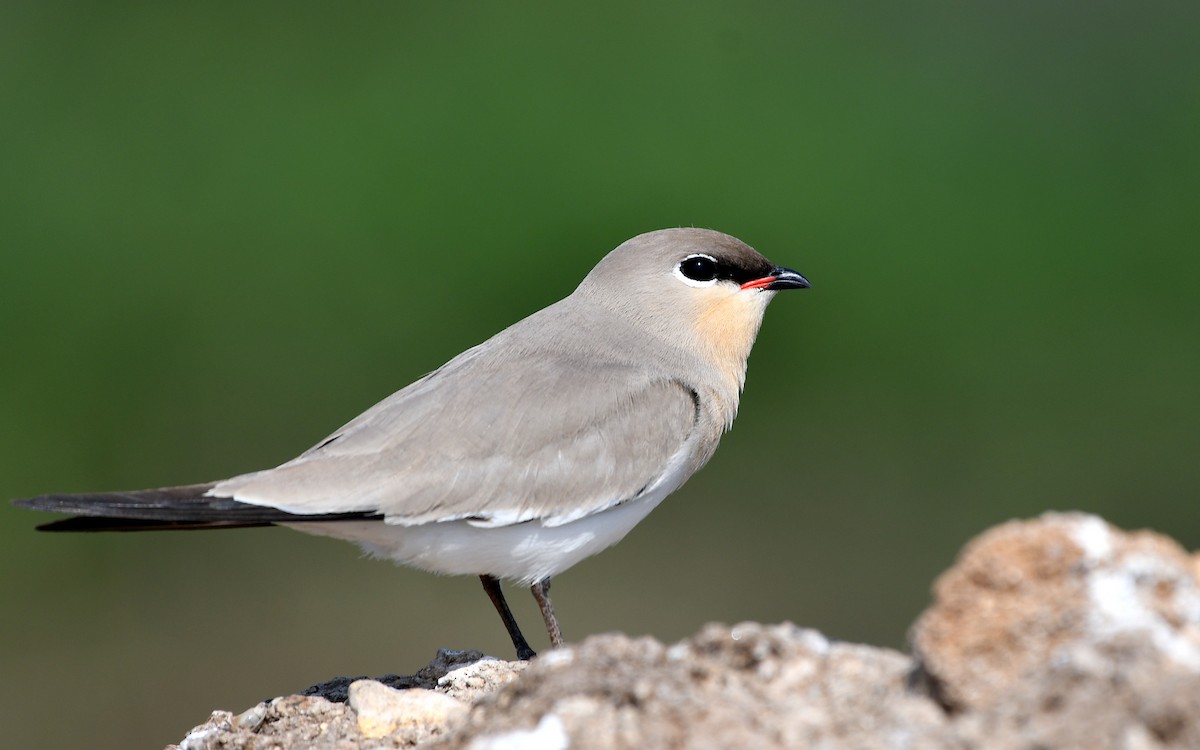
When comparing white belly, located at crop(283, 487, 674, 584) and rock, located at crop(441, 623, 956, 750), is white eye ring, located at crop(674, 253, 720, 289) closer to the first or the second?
white belly, located at crop(283, 487, 674, 584)

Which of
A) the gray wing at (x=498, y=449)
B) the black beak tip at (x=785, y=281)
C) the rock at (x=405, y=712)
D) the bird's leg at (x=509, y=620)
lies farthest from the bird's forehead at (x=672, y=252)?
the rock at (x=405, y=712)

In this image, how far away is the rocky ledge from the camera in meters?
3.13

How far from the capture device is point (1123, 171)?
1359 cm

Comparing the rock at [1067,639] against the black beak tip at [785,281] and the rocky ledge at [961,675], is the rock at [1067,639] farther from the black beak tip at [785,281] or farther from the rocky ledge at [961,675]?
the black beak tip at [785,281]

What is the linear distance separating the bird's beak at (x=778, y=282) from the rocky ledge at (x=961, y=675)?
3.65m

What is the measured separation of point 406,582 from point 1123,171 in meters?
A: 7.58

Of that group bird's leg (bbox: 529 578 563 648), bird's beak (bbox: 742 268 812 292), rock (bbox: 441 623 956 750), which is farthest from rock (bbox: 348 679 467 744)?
bird's beak (bbox: 742 268 812 292)

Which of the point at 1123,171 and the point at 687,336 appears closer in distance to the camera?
the point at 687,336

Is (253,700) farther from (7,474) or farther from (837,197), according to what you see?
(837,197)

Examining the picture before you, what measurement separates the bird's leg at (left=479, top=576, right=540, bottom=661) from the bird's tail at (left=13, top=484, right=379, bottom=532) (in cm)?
114

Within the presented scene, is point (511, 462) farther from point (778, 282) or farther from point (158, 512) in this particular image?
point (778, 282)

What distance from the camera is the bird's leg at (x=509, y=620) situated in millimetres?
6672

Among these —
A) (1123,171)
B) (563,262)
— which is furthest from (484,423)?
(1123,171)

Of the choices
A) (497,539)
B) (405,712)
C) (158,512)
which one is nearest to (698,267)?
(497,539)
